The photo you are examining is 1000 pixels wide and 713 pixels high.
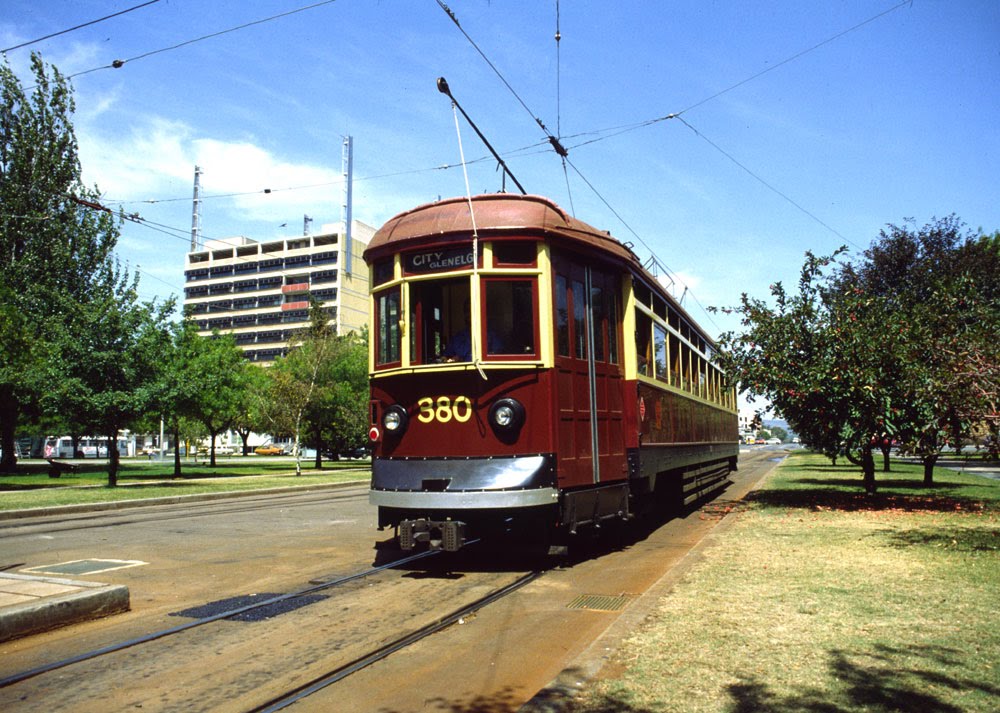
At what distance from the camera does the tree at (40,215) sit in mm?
32438

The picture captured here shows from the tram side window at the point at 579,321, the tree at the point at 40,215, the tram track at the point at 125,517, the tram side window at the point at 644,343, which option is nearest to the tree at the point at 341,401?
the tree at the point at 40,215

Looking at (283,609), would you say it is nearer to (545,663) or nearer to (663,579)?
(545,663)

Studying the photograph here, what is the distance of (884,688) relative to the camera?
4203 mm

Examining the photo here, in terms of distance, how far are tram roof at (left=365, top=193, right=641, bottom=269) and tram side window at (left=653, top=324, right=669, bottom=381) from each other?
2611 mm

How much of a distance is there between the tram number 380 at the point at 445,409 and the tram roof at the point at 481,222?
1651 millimetres

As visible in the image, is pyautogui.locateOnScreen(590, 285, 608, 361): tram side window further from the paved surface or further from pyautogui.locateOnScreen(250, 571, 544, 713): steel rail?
the paved surface

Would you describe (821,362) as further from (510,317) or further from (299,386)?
(299,386)

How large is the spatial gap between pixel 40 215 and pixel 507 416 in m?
32.3

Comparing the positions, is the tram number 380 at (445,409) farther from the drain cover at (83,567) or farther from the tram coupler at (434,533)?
the drain cover at (83,567)

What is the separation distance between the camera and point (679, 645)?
5.09m

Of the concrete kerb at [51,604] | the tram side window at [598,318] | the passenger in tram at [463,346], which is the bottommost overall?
the concrete kerb at [51,604]

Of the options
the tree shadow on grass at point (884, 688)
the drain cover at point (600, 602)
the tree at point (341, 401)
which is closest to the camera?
the tree shadow on grass at point (884, 688)

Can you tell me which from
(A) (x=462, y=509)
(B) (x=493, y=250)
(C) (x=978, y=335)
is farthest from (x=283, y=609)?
(C) (x=978, y=335)

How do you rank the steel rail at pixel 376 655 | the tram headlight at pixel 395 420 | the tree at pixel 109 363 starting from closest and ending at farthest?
the steel rail at pixel 376 655 → the tram headlight at pixel 395 420 → the tree at pixel 109 363
